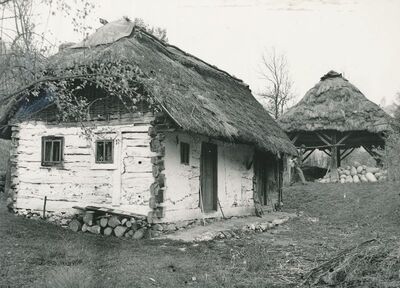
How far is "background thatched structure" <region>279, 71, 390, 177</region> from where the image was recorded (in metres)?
20.1

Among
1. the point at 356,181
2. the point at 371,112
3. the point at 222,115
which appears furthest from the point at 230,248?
the point at 371,112

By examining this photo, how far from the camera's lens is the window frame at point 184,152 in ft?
35.7

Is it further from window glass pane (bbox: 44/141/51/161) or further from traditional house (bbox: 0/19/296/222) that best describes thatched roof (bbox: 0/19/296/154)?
window glass pane (bbox: 44/141/51/161)

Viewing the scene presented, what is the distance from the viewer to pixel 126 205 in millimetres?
10109

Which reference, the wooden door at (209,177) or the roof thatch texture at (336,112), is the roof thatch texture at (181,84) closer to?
the wooden door at (209,177)

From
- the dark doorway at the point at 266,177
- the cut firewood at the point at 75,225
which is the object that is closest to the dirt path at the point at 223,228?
the dark doorway at the point at 266,177

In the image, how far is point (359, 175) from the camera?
794 inches

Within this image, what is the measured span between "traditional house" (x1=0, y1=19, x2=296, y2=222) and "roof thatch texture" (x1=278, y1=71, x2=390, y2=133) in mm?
7543

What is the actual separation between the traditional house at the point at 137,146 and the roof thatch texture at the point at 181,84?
0.12ft

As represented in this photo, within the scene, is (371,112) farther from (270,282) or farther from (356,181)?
(270,282)

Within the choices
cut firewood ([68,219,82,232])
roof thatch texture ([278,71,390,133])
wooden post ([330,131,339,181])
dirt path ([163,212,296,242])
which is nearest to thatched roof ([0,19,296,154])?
dirt path ([163,212,296,242])

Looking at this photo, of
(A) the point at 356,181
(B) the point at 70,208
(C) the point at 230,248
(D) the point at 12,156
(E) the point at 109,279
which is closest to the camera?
(E) the point at 109,279

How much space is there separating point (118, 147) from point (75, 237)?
7.54 ft

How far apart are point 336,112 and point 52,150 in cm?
1373
